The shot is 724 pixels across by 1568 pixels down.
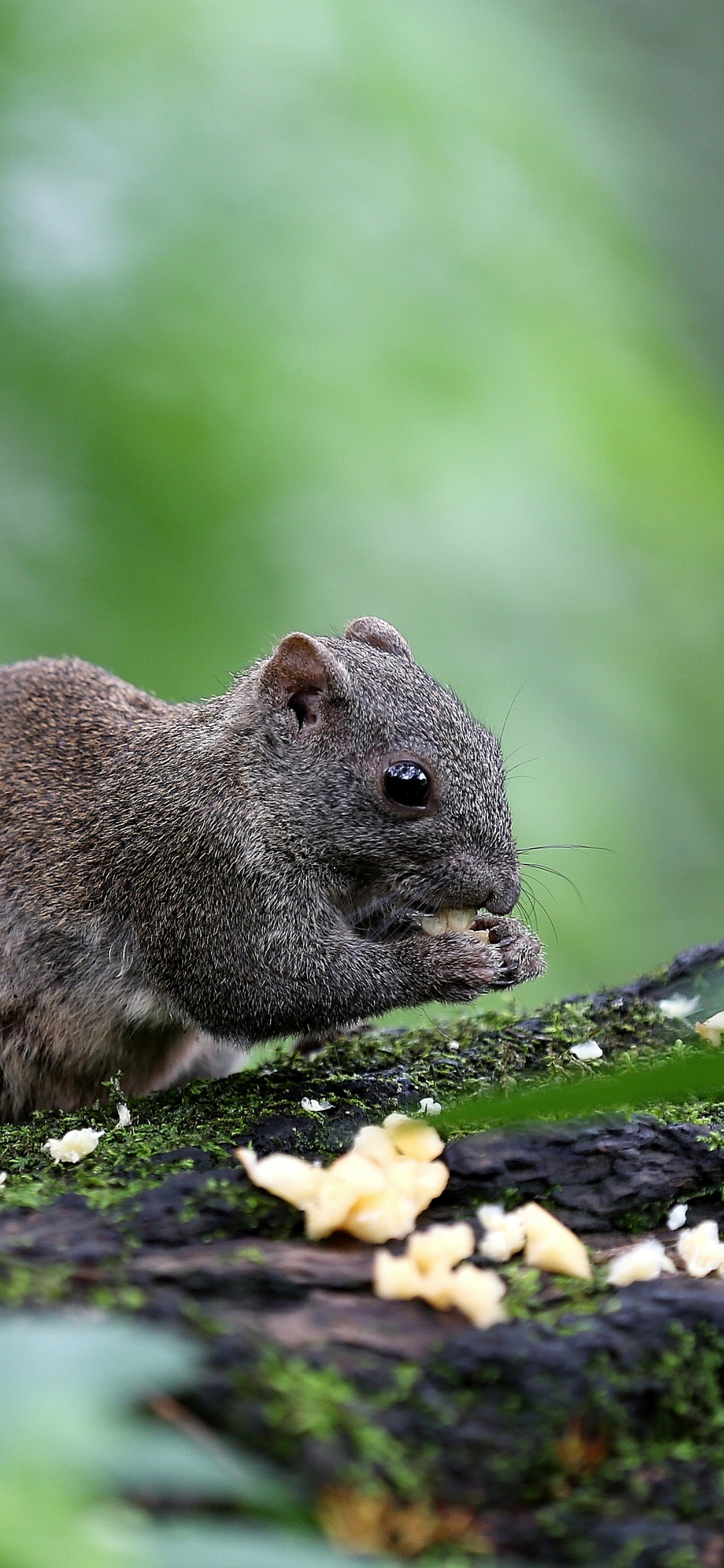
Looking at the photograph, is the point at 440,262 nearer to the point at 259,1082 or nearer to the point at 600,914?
the point at 600,914

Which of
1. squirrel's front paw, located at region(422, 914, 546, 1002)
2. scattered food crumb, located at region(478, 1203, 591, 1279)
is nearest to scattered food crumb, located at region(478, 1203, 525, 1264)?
scattered food crumb, located at region(478, 1203, 591, 1279)

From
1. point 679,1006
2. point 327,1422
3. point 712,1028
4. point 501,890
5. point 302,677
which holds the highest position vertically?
Answer: point 302,677

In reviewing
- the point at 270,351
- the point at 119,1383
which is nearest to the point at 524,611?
the point at 270,351

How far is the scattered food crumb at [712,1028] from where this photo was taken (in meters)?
4.46

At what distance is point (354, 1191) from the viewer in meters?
2.87

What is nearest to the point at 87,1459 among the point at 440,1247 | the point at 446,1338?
the point at 446,1338

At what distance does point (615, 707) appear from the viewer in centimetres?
739

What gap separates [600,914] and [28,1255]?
435cm

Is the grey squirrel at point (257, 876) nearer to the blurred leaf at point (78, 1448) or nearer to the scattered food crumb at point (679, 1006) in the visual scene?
the scattered food crumb at point (679, 1006)

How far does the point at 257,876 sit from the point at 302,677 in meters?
0.78

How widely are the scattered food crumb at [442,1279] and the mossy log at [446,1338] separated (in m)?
0.03

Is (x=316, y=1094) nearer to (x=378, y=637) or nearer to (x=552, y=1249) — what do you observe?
(x=552, y=1249)

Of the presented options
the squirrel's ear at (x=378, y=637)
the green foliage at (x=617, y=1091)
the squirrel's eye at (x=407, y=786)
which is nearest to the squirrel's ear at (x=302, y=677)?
the squirrel's eye at (x=407, y=786)

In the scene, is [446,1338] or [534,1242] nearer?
[446,1338]
